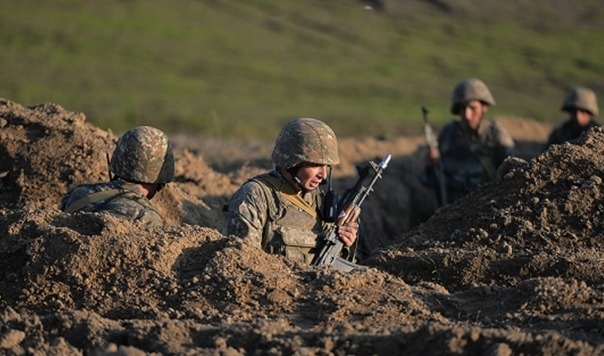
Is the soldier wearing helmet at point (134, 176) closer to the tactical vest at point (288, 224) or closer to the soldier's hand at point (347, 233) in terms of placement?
the tactical vest at point (288, 224)

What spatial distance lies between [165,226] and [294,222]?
124 centimetres

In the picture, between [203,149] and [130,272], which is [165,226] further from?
[203,149]

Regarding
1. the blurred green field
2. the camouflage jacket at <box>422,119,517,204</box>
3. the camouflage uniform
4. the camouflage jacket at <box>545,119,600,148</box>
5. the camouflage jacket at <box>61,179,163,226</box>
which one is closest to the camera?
the camouflage jacket at <box>61,179,163,226</box>

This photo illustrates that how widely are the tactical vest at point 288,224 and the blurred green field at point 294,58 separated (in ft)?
77.8

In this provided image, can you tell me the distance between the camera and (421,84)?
48.8m

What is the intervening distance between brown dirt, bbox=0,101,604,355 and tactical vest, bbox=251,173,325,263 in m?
0.54

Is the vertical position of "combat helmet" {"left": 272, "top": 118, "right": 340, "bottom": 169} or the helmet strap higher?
"combat helmet" {"left": 272, "top": 118, "right": 340, "bottom": 169}

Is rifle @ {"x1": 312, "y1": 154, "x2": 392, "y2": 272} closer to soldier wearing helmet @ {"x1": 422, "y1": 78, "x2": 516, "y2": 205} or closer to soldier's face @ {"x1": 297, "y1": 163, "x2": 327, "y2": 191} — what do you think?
soldier's face @ {"x1": 297, "y1": 163, "x2": 327, "y2": 191}

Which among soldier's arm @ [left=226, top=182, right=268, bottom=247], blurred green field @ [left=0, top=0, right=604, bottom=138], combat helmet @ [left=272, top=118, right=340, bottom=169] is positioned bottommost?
blurred green field @ [left=0, top=0, right=604, bottom=138]

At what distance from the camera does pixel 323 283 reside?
8.28 meters

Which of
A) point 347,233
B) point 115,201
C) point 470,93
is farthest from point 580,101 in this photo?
point 115,201

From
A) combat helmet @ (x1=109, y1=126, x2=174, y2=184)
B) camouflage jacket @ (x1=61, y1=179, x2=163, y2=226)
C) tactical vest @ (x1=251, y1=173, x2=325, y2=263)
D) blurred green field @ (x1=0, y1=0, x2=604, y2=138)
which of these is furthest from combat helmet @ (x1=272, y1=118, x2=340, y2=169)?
blurred green field @ (x1=0, y1=0, x2=604, y2=138)

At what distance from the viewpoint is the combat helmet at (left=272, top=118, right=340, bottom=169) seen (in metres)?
9.79

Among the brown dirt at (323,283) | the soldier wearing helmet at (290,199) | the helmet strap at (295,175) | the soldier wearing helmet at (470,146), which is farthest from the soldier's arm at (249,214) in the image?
the soldier wearing helmet at (470,146)
